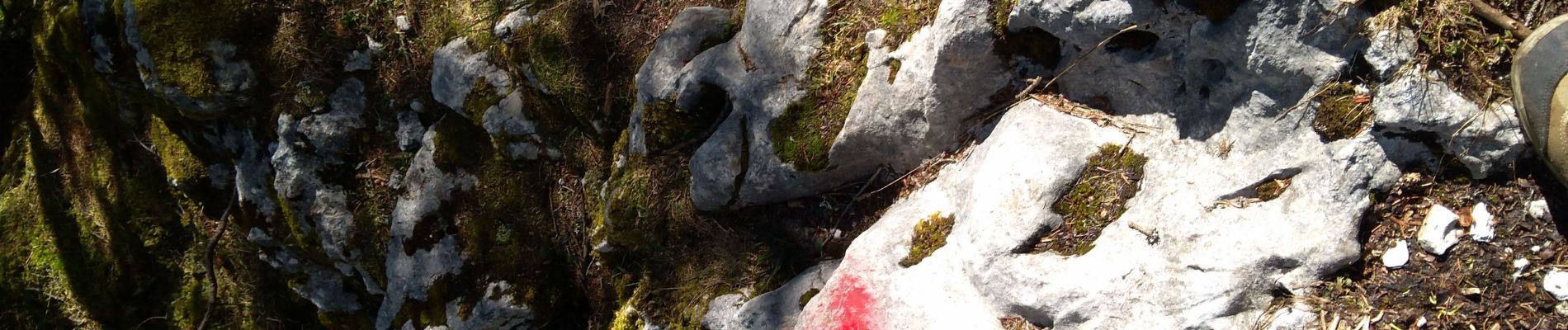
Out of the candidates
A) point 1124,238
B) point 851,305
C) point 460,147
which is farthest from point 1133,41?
point 460,147

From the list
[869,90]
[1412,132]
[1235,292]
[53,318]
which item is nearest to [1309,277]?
[1235,292]

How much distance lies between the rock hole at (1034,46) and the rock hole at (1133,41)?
24 centimetres

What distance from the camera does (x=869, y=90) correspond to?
3.87 meters

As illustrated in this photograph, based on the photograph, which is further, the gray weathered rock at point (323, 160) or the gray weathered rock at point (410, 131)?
the gray weathered rock at point (323, 160)

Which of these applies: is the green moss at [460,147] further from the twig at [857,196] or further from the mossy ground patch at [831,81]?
the twig at [857,196]

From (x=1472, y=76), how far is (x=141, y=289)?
1010 centimetres

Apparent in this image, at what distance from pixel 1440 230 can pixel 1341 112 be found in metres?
0.46

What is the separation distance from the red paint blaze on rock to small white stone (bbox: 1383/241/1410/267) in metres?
1.91

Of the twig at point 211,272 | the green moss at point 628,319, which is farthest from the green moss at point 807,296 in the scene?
the twig at point 211,272

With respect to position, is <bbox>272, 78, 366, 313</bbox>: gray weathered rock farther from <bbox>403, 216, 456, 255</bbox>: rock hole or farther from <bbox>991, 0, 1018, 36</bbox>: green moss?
<bbox>991, 0, 1018, 36</bbox>: green moss

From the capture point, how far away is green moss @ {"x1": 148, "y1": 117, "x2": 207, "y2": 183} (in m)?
7.12

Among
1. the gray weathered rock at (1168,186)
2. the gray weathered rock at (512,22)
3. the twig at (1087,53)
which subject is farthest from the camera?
the gray weathered rock at (512,22)

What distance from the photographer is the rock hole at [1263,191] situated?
2.82 metres

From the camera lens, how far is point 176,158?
284 inches
